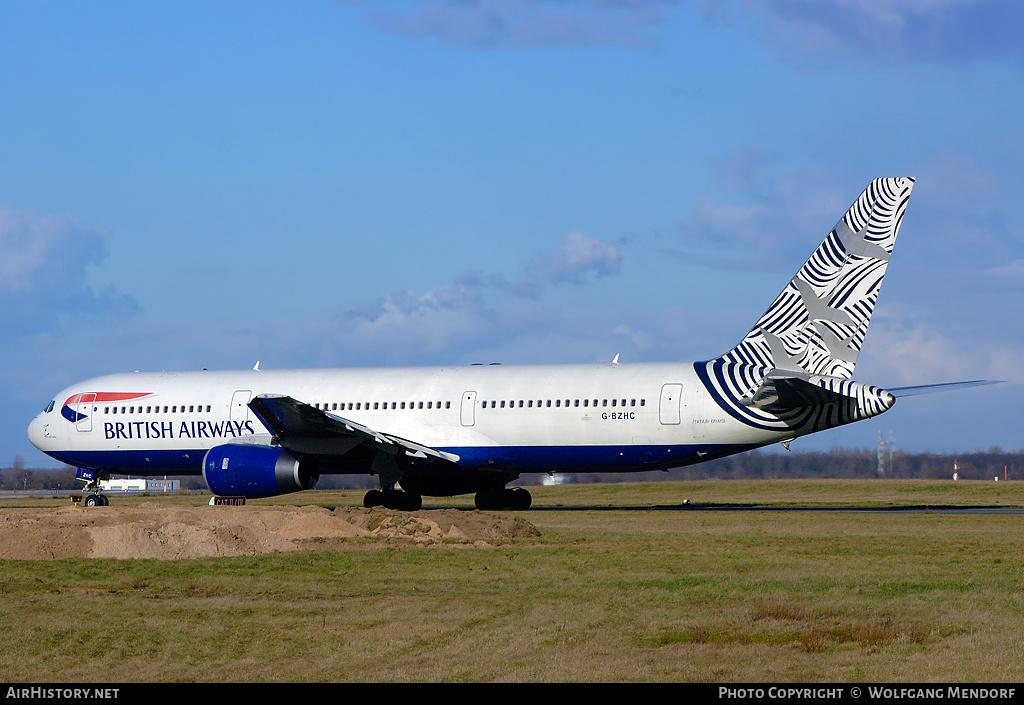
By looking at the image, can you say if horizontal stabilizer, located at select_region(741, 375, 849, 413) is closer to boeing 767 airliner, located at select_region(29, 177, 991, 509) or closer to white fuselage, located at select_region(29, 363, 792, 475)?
boeing 767 airliner, located at select_region(29, 177, 991, 509)

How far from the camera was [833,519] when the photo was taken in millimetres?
26328

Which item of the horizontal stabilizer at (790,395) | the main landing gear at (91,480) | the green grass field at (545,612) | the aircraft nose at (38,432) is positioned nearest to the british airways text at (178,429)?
the main landing gear at (91,480)

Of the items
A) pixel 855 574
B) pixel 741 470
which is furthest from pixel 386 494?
pixel 741 470

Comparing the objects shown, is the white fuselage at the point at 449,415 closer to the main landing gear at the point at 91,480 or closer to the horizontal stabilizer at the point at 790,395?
the main landing gear at the point at 91,480

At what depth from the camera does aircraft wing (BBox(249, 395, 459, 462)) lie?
2977 cm

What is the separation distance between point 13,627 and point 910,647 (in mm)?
8751

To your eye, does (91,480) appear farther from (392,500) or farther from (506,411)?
(506,411)

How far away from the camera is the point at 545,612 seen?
12.5 metres

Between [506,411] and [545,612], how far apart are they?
18882 millimetres

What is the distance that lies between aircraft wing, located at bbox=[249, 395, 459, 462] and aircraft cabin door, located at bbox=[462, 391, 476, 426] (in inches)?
39.9

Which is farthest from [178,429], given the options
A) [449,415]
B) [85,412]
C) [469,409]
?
[469,409]

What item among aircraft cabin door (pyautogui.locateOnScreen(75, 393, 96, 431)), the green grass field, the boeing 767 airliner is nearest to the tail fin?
the boeing 767 airliner

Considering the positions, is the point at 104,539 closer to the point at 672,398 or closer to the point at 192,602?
the point at 192,602

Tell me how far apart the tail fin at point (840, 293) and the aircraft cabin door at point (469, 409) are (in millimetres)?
7545
